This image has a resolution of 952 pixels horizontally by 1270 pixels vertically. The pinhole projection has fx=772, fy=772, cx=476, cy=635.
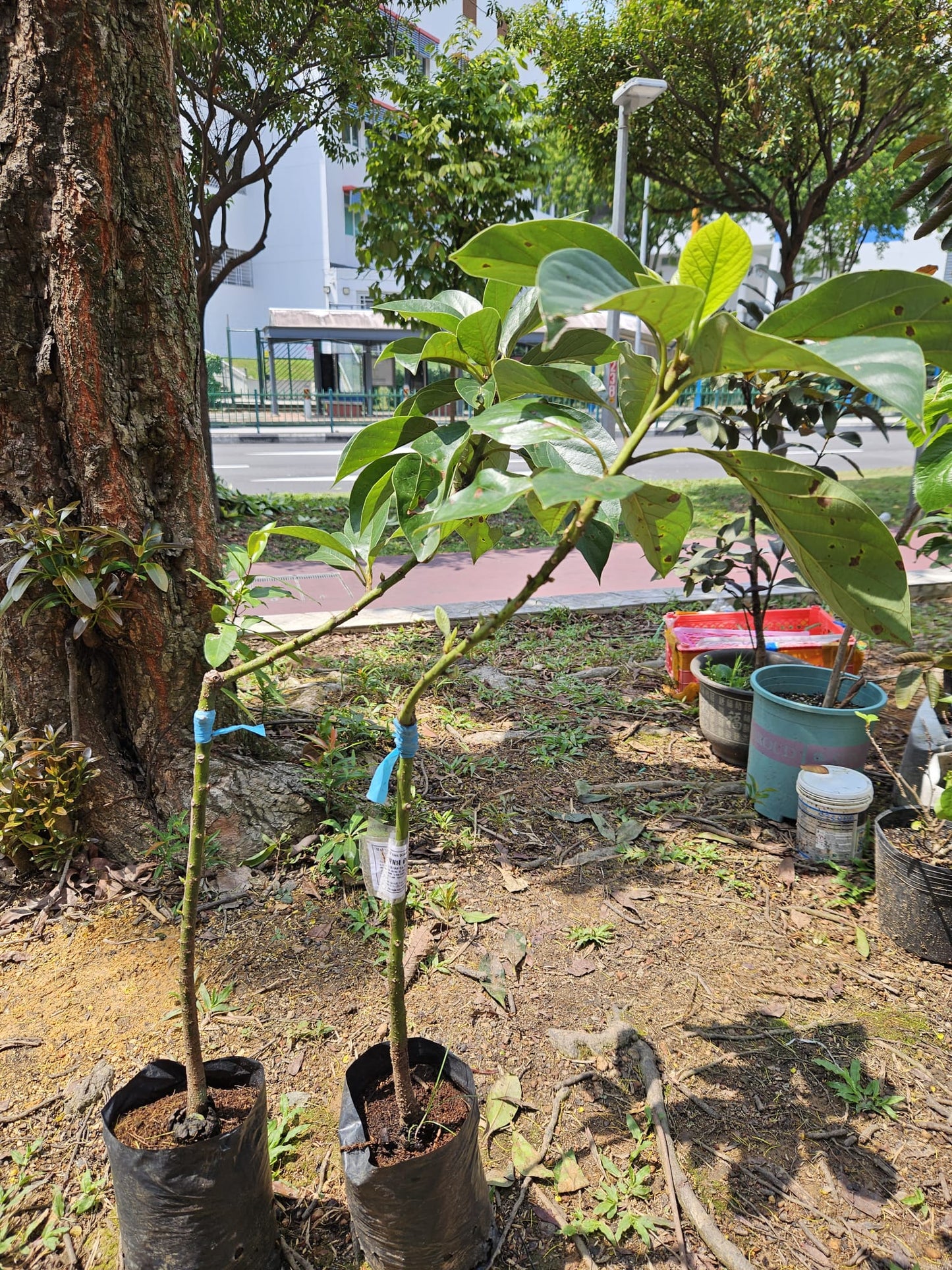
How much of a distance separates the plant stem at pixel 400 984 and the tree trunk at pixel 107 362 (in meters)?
1.42

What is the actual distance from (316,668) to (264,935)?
6.48 feet

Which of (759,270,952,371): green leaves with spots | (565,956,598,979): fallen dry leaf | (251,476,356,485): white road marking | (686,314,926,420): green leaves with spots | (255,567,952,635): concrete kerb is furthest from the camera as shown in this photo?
(251,476,356,485): white road marking

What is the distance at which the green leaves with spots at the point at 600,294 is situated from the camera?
2.21ft

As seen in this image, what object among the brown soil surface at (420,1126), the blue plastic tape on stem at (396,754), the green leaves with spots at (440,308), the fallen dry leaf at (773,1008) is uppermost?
the green leaves with spots at (440,308)

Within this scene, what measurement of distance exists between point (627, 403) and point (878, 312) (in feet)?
1.04

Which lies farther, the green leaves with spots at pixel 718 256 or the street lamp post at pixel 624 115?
the street lamp post at pixel 624 115

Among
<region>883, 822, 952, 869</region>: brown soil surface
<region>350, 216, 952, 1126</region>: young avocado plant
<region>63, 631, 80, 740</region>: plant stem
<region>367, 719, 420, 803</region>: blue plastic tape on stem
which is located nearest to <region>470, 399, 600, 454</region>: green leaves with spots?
<region>350, 216, 952, 1126</region>: young avocado plant

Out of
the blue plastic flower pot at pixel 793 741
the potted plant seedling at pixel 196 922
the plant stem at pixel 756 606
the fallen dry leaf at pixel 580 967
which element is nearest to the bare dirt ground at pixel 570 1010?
the fallen dry leaf at pixel 580 967

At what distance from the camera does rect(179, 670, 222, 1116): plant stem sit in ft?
3.93

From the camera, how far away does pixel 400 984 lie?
4.24 ft

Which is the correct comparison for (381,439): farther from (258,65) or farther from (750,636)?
(258,65)

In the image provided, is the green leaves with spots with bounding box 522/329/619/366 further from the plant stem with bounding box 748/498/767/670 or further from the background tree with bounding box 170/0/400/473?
the background tree with bounding box 170/0/400/473

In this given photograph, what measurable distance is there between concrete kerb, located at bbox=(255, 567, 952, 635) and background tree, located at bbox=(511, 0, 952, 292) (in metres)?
6.63

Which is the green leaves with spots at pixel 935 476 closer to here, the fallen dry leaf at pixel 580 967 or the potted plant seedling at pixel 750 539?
the potted plant seedling at pixel 750 539
